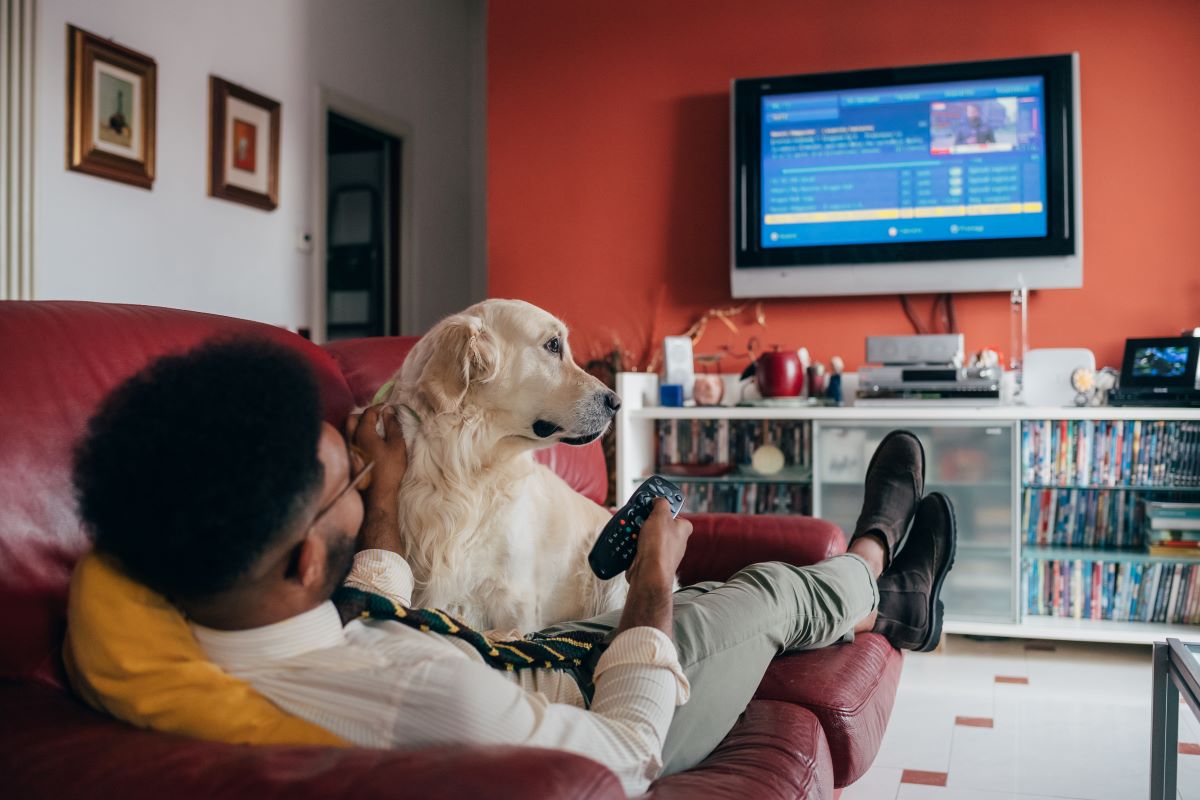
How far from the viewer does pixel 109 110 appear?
11.4 feet

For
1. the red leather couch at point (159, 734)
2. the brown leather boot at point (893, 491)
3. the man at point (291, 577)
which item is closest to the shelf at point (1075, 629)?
the brown leather boot at point (893, 491)

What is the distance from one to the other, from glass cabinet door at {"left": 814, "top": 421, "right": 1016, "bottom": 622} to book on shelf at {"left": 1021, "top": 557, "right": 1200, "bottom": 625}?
0.37ft

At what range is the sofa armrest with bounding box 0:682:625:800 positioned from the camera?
0.74 m

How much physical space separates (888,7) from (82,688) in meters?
3.70

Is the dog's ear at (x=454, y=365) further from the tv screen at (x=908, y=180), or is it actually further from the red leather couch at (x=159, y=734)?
the tv screen at (x=908, y=180)

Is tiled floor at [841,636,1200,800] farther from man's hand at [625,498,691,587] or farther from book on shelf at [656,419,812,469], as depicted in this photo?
man's hand at [625,498,691,587]

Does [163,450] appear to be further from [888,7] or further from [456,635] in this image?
[888,7]

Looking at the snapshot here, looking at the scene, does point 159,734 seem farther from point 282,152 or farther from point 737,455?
point 282,152

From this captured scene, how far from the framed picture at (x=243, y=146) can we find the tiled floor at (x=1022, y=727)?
10.3 ft

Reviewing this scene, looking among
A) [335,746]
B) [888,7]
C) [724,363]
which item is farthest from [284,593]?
[888,7]

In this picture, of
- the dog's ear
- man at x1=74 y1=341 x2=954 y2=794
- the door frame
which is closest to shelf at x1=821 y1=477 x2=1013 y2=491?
the dog's ear

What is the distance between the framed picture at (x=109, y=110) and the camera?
3350mm

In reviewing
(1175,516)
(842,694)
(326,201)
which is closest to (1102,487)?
(1175,516)

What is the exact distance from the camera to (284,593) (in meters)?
0.91
